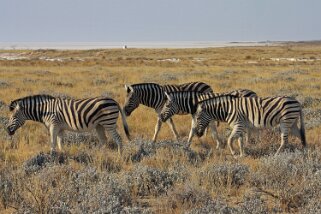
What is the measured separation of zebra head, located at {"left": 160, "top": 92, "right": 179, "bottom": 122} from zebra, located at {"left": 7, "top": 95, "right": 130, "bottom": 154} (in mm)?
1818

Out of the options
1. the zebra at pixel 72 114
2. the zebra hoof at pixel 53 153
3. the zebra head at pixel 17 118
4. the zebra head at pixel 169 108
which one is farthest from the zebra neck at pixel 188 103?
the zebra head at pixel 17 118

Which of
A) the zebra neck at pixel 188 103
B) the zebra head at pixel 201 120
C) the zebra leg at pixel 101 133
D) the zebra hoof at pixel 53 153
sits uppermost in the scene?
the zebra neck at pixel 188 103

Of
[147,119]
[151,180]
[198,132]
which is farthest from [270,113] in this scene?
[147,119]

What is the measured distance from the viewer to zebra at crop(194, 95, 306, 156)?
8562 mm

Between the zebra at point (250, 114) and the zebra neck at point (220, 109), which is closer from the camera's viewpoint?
the zebra at point (250, 114)

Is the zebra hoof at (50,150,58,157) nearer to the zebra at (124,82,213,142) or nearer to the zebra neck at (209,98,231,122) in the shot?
the zebra at (124,82,213,142)

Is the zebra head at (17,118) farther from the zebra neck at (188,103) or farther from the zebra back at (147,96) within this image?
the zebra neck at (188,103)

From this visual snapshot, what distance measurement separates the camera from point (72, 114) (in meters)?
8.28

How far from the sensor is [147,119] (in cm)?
1289

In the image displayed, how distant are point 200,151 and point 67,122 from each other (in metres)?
2.96

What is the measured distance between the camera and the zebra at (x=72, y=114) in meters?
8.26

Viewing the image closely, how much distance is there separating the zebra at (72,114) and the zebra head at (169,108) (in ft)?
5.96

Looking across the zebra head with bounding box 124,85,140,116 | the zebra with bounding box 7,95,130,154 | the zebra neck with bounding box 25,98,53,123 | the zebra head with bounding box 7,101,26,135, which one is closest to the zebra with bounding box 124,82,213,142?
the zebra head with bounding box 124,85,140,116

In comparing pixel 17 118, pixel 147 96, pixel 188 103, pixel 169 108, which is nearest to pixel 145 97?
pixel 147 96
